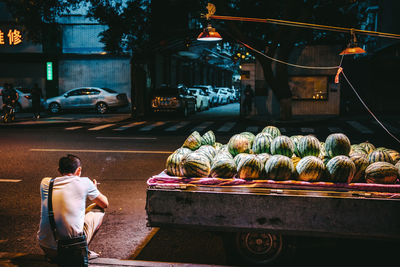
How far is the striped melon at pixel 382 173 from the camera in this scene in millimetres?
4223

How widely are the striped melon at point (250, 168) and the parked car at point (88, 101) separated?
22674 mm

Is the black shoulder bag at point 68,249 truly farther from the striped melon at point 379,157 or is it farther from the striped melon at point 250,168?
the striped melon at point 379,157

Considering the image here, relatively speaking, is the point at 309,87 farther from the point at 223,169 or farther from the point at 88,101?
the point at 223,169

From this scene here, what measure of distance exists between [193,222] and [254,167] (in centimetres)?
88

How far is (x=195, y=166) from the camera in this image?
14.8 feet

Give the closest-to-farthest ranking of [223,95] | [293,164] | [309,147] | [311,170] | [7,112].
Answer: [311,170], [293,164], [309,147], [7,112], [223,95]

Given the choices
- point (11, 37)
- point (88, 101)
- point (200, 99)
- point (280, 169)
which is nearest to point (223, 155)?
point (280, 169)

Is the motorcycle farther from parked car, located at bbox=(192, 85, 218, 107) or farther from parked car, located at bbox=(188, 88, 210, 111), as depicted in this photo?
parked car, located at bbox=(192, 85, 218, 107)

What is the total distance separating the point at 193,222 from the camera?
4227 mm

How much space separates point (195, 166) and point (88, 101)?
23.1 meters

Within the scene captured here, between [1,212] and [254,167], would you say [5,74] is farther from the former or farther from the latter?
[254,167]

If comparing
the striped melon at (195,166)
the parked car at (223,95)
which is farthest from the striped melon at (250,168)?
the parked car at (223,95)

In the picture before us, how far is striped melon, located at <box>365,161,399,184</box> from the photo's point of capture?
13.9ft

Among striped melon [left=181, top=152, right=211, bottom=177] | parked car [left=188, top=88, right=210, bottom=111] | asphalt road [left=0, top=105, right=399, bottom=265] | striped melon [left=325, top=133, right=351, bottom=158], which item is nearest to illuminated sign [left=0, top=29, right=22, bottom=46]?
parked car [left=188, top=88, right=210, bottom=111]
